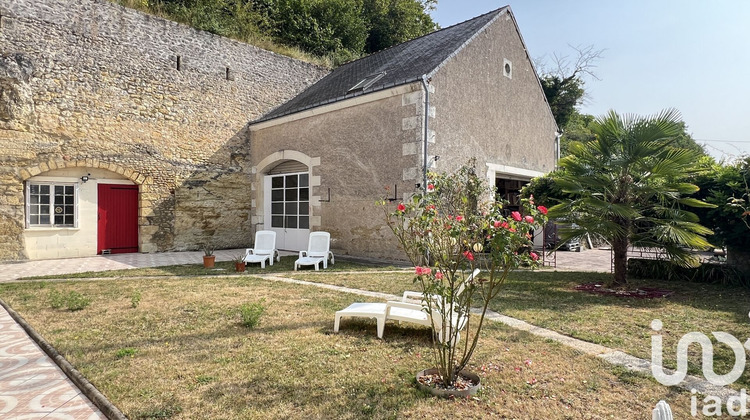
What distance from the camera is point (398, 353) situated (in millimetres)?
3896

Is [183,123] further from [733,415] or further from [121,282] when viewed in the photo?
[733,415]

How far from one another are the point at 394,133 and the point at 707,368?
7.67 meters

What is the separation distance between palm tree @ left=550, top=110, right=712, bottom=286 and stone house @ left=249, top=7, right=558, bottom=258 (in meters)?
3.48

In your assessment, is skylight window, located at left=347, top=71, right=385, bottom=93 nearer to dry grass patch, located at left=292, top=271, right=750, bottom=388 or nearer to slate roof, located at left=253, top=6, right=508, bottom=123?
slate roof, located at left=253, top=6, right=508, bottom=123

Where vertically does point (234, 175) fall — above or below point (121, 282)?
above

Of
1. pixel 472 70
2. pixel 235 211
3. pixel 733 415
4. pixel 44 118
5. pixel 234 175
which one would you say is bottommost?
pixel 733 415

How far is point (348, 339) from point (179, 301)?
2937 millimetres

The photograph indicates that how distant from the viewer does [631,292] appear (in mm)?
6660

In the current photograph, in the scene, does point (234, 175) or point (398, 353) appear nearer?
point (398, 353)

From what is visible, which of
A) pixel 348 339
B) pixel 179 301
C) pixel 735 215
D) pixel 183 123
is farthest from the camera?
pixel 183 123

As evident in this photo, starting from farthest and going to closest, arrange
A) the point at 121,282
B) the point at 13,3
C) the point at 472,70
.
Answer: the point at 472,70
the point at 13,3
the point at 121,282

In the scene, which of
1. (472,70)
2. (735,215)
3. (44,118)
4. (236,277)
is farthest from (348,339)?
(44,118)

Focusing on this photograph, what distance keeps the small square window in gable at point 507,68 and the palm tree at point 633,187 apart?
5.74 meters

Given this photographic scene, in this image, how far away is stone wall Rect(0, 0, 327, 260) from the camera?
33.6 feet
